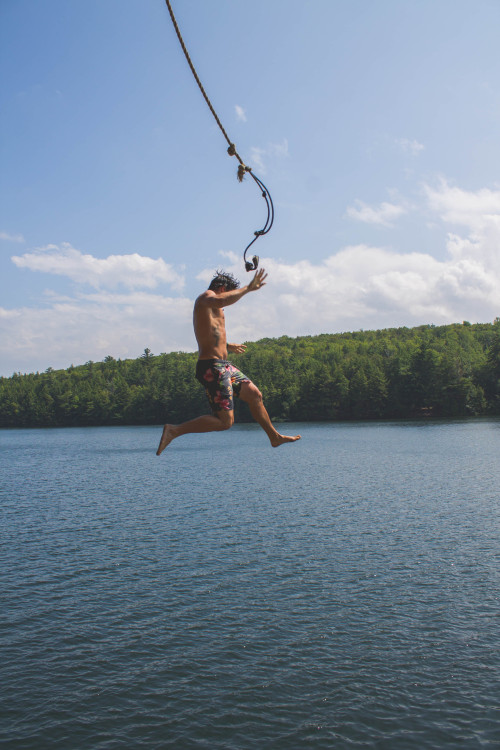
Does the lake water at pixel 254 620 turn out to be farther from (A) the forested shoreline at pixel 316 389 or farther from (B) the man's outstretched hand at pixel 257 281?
(A) the forested shoreline at pixel 316 389

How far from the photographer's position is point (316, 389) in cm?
10538

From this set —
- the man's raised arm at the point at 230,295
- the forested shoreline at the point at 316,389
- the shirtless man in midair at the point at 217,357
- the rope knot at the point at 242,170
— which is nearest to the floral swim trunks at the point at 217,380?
the shirtless man in midair at the point at 217,357

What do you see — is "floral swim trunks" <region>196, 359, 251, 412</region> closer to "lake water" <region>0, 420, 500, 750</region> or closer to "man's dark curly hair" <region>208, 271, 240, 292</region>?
"man's dark curly hair" <region>208, 271, 240, 292</region>

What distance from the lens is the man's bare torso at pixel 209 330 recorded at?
579cm

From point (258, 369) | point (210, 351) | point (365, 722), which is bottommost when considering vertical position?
point (365, 722)

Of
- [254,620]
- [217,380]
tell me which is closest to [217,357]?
[217,380]

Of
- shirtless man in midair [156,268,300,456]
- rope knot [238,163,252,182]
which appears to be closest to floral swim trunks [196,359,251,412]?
shirtless man in midair [156,268,300,456]

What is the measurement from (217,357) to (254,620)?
12.7 m

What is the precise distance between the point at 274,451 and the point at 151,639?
4382 cm

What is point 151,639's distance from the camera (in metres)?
15.6

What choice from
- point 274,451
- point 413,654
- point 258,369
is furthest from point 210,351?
point 258,369

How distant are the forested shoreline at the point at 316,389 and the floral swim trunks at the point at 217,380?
93.4m

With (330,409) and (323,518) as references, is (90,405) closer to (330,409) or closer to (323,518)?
(330,409)

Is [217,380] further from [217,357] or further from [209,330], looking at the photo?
[209,330]
